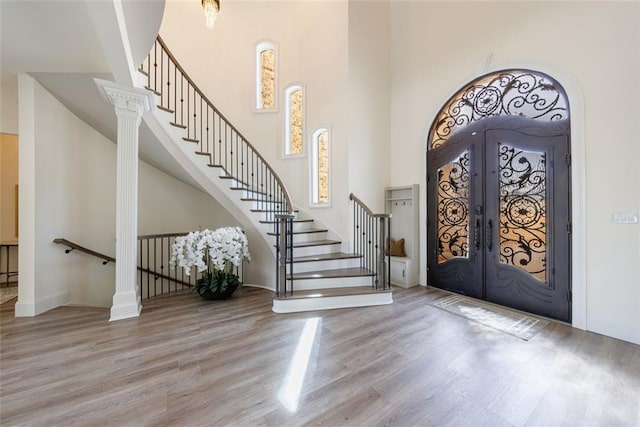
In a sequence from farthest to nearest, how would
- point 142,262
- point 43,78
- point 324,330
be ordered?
point 142,262
point 43,78
point 324,330

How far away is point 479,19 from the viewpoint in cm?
367

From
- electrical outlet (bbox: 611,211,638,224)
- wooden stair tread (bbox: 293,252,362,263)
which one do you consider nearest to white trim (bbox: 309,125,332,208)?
wooden stair tread (bbox: 293,252,362,263)

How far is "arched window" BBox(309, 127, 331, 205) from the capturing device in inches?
204

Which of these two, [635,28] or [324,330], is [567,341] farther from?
[635,28]

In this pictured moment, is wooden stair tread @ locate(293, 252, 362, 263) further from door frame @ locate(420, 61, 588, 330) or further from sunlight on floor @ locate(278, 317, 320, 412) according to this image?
door frame @ locate(420, 61, 588, 330)

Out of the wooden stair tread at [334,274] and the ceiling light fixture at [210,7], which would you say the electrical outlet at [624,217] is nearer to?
the wooden stair tread at [334,274]

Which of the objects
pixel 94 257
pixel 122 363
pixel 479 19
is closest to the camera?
pixel 122 363

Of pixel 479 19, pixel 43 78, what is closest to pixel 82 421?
pixel 43 78

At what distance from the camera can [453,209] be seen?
13.2 ft

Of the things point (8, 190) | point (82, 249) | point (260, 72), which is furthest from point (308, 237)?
point (8, 190)

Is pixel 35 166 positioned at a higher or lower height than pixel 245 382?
higher

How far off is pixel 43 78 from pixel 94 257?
2.48 meters

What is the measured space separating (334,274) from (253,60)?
5.20 m

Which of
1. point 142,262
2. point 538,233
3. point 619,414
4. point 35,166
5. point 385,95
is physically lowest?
point 619,414
